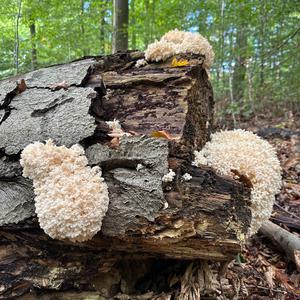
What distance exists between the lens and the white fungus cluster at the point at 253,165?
8.36 feet

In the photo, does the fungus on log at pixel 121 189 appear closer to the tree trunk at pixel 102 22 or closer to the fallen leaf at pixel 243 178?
the fallen leaf at pixel 243 178

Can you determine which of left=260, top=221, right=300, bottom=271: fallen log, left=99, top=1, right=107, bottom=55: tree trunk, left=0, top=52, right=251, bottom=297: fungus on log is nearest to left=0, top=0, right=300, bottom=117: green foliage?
left=99, top=1, right=107, bottom=55: tree trunk

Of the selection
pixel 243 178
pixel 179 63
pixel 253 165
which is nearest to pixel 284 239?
pixel 253 165

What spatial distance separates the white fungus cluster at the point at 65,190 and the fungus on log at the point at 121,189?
11 cm

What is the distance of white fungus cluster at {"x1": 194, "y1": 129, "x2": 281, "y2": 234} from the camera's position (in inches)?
100

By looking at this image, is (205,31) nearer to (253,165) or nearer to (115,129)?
(253,165)

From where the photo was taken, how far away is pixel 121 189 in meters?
2.14

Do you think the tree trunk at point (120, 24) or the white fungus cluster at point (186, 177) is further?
the tree trunk at point (120, 24)

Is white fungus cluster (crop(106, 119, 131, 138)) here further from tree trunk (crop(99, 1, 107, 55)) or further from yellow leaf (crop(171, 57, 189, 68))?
tree trunk (crop(99, 1, 107, 55))

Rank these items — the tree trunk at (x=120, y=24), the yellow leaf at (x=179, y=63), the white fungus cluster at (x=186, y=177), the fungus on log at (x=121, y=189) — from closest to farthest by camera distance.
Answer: the fungus on log at (x=121, y=189) < the white fungus cluster at (x=186, y=177) < the yellow leaf at (x=179, y=63) < the tree trunk at (x=120, y=24)

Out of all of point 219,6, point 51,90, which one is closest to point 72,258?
point 51,90

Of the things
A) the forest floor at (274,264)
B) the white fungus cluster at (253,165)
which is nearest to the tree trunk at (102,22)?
the forest floor at (274,264)

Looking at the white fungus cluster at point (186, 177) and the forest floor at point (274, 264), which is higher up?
the white fungus cluster at point (186, 177)

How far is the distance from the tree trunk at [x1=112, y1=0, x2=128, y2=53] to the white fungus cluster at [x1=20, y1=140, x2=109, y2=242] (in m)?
5.47
